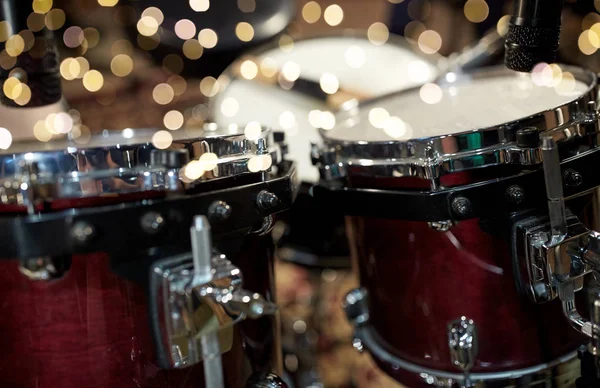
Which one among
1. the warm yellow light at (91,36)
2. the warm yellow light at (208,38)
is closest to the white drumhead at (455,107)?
the warm yellow light at (208,38)

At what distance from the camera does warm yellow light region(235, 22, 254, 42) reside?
6.06 feet

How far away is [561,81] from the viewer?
91cm

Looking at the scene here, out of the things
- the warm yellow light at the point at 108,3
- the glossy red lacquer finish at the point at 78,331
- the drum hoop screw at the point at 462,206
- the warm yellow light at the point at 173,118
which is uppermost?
the warm yellow light at the point at 108,3

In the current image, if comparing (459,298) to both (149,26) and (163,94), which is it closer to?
(149,26)

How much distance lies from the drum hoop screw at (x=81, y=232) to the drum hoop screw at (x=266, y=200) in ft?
0.60

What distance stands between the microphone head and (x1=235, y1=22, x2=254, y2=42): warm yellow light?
123cm

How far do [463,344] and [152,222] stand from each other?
412mm

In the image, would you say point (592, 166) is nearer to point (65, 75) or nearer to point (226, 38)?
point (226, 38)

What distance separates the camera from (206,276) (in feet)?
1.92

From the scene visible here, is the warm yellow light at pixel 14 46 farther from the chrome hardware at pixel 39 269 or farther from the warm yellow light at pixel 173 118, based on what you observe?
the warm yellow light at pixel 173 118

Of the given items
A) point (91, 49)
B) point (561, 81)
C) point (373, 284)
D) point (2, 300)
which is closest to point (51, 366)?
point (2, 300)

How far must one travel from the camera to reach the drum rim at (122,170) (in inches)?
22.6

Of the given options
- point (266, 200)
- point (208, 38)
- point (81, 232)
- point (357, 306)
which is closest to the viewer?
point (81, 232)

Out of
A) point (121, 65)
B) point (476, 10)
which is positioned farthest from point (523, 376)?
point (121, 65)
